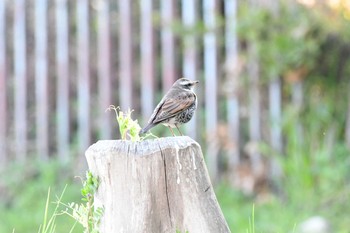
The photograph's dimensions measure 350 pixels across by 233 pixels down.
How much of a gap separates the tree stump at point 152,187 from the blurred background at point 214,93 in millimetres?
3771

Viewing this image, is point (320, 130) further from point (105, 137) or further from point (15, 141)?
point (15, 141)

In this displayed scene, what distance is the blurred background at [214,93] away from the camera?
866cm

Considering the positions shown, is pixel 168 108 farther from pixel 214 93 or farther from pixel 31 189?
pixel 31 189

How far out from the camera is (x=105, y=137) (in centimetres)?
1026

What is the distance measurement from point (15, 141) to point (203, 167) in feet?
24.1

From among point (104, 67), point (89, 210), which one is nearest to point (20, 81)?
point (104, 67)

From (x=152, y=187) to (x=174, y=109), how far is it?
1.43 m

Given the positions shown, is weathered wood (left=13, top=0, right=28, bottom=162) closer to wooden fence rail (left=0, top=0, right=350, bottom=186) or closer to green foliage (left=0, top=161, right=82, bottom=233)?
wooden fence rail (left=0, top=0, right=350, bottom=186)

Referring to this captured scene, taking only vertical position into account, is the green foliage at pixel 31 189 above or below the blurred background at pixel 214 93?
below

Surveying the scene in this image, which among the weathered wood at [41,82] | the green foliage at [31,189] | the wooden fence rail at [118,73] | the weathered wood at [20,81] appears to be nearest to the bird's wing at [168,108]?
the green foliage at [31,189]

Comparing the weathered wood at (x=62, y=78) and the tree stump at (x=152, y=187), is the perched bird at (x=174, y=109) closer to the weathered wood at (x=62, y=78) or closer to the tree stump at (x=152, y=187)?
the tree stump at (x=152, y=187)

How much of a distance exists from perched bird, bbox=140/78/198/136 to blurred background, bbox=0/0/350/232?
94.7 inches

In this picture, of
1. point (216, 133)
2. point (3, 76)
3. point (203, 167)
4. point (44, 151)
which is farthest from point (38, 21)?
point (203, 167)

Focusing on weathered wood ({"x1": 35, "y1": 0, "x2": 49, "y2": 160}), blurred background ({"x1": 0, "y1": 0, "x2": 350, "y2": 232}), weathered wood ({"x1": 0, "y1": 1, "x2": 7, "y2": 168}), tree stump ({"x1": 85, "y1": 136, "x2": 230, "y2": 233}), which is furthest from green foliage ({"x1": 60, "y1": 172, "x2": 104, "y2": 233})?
weathered wood ({"x1": 0, "y1": 1, "x2": 7, "y2": 168})
